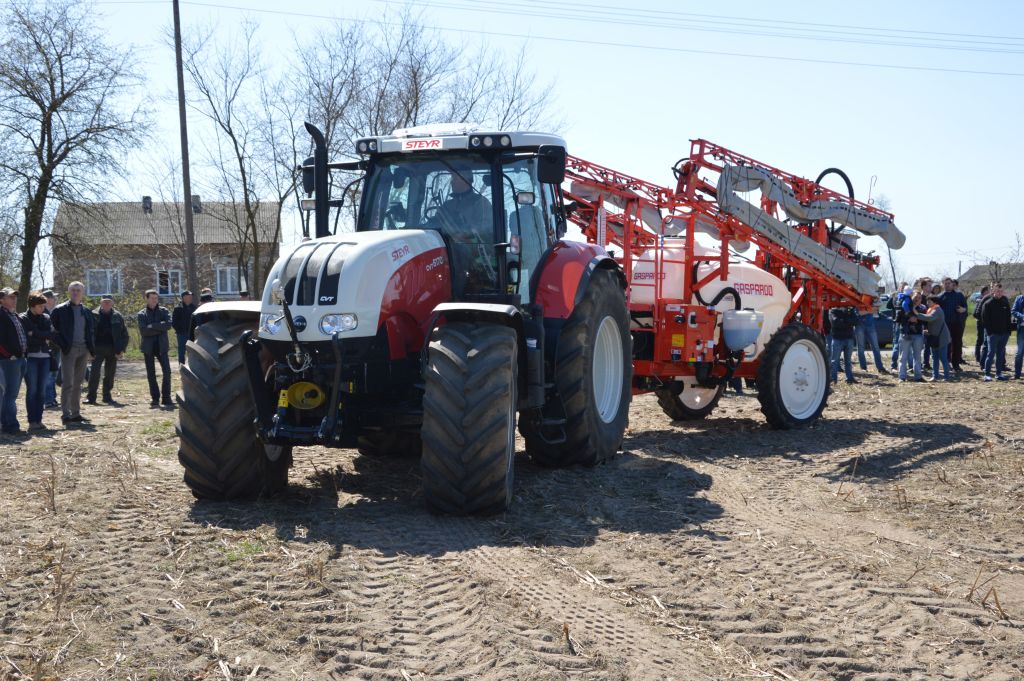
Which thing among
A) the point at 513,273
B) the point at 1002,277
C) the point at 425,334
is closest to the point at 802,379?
the point at 513,273

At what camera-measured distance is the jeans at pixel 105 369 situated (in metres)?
13.7

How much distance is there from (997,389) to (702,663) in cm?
1257

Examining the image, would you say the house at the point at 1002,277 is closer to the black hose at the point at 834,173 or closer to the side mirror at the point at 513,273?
the black hose at the point at 834,173

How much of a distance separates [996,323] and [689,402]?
7.36m

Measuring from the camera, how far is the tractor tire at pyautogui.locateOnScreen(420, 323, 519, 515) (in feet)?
19.0

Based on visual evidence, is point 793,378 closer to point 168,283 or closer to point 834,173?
point 834,173

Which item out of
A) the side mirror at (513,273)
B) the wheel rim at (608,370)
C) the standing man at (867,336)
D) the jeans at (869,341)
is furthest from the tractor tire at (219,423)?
the jeans at (869,341)

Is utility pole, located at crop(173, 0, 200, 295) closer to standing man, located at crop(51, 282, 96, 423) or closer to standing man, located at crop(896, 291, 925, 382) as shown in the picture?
standing man, located at crop(51, 282, 96, 423)

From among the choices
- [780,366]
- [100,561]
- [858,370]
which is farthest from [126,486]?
[858,370]

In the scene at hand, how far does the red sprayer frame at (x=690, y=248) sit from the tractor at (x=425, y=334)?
212 cm

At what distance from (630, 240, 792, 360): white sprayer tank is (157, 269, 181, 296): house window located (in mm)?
29591

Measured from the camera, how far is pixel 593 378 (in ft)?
25.7

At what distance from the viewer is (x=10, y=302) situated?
36.1 feet

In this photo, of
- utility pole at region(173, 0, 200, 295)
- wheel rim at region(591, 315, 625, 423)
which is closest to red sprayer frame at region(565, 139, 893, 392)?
wheel rim at region(591, 315, 625, 423)
